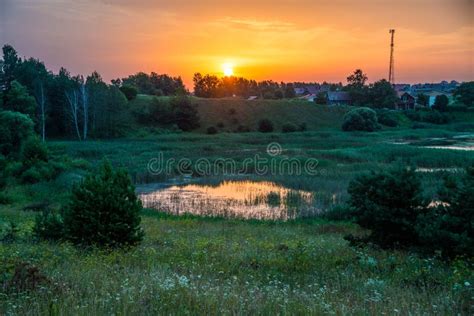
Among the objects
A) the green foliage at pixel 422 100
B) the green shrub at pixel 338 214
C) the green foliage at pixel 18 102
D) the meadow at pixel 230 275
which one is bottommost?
the green shrub at pixel 338 214

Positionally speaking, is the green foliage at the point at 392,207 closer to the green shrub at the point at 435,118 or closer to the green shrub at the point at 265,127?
the green shrub at the point at 265,127

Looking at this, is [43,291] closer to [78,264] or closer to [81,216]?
[78,264]

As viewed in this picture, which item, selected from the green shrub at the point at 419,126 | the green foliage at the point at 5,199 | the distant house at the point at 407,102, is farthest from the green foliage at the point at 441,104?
the green foliage at the point at 5,199

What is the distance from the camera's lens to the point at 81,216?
12.3m

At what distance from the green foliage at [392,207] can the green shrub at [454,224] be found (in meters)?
1.37

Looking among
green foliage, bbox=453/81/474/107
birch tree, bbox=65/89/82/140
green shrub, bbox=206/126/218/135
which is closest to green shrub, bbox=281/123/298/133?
green shrub, bbox=206/126/218/135

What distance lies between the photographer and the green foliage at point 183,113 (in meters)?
78.1

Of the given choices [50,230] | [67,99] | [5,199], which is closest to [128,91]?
[67,99]

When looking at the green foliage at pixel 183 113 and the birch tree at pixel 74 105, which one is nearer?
the birch tree at pixel 74 105

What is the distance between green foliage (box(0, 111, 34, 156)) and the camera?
41656 millimetres

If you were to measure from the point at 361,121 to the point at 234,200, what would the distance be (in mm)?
56460

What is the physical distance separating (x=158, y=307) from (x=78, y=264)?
3.81 meters

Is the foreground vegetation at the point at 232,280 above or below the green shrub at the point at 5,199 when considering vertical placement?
above

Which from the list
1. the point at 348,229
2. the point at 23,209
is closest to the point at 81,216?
the point at 348,229
